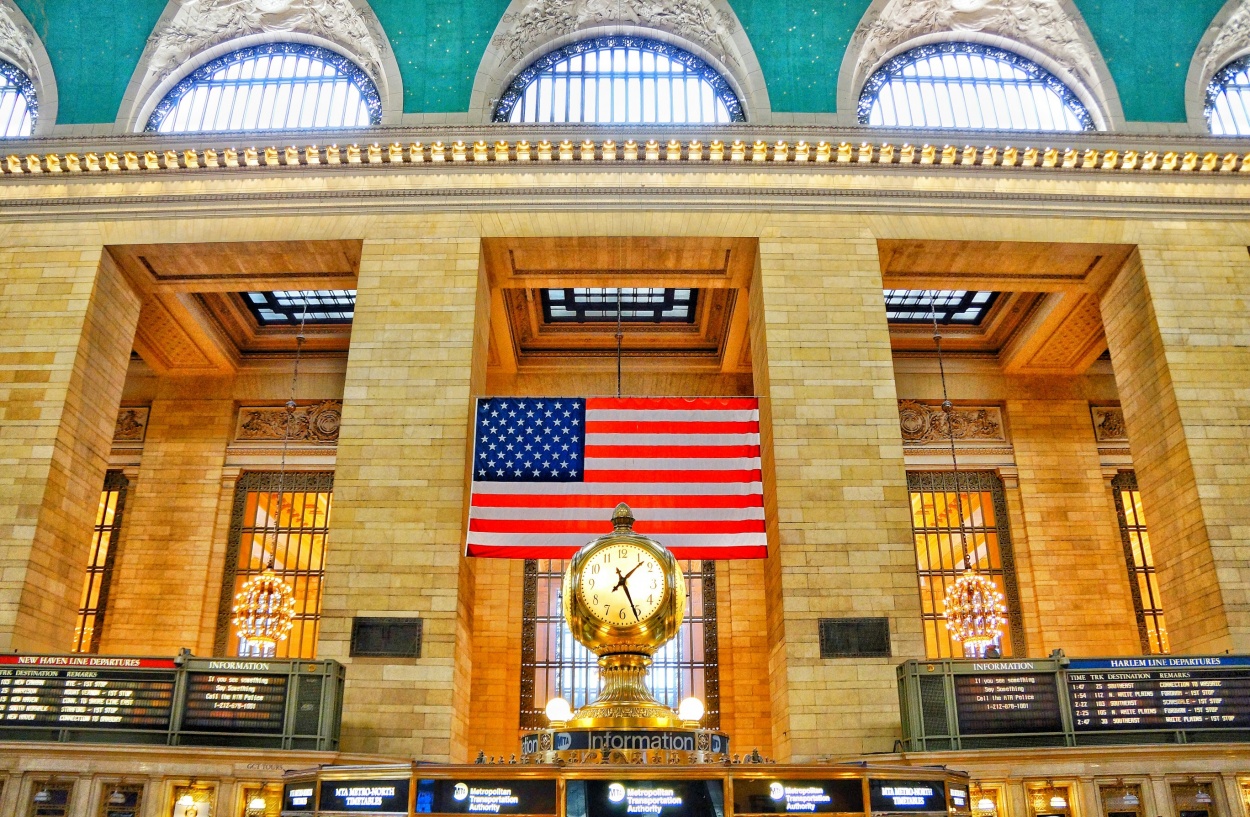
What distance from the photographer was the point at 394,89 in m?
15.0

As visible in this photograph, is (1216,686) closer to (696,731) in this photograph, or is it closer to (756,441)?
(756,441)

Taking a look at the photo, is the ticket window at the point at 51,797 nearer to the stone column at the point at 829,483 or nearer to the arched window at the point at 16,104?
the stone column at the point at 829,483

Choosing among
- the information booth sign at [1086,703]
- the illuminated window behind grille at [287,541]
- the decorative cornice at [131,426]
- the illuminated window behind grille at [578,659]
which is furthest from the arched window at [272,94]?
the information booth sign at [1086,703]

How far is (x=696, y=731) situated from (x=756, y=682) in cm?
1377

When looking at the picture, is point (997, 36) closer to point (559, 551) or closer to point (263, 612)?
point (559, 551)

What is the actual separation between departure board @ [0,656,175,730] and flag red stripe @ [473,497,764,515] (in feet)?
13.3

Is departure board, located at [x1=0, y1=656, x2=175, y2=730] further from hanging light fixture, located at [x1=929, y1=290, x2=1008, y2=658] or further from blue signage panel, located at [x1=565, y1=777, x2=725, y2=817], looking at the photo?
hanging light fixture, located at [x1=929, y1=290, x2=1008, y2=658]

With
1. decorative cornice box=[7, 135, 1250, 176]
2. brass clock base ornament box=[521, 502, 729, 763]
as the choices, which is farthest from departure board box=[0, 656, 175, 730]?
brass clock base ornament box=[521, 502, 729, 763]

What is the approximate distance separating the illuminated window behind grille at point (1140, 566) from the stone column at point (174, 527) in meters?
16.6

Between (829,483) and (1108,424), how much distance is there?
8765mm

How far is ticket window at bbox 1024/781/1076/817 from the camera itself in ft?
31.8

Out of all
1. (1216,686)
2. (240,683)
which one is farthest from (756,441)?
(240,683)

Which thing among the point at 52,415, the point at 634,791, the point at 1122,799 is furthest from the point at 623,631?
the point at 52,415

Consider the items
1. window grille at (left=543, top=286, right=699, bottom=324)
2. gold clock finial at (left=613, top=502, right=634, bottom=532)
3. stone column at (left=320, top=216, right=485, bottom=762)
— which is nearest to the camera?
gold clock finial at (left=613, top=502, right=634, bottom=532)
